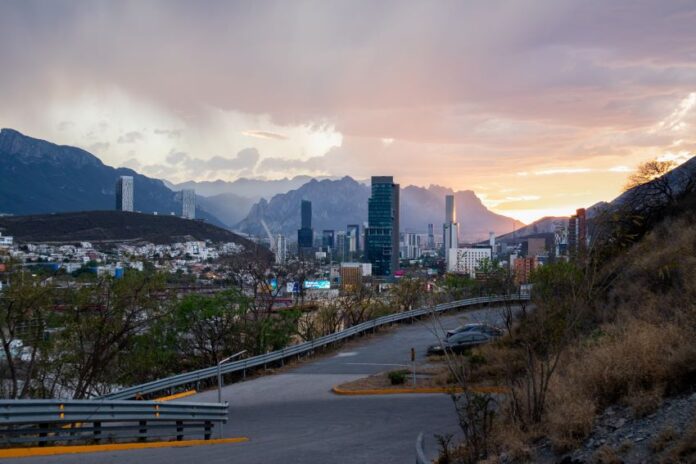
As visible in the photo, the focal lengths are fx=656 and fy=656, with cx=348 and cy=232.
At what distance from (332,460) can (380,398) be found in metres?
8.65

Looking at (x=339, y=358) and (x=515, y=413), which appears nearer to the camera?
(x=515, y=413)

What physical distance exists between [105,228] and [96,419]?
105 m

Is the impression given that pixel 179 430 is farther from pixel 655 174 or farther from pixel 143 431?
pixel 655 174

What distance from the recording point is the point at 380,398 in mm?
19781

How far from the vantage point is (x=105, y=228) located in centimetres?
10975

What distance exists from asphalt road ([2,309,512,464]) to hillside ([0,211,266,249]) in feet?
241

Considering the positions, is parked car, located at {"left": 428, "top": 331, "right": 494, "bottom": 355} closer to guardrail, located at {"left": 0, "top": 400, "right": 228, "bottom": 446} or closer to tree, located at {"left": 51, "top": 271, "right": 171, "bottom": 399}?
tree, located at {"left": 51, "top": 271, "right": 171, "bottom": 399}

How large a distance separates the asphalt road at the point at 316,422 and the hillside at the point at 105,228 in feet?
241

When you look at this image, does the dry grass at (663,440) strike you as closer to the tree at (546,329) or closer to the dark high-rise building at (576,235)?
the tree at (546,329)

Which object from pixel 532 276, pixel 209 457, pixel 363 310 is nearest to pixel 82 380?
pixel 209 457

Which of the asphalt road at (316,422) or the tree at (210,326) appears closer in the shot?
the asphalt road at (316,422)

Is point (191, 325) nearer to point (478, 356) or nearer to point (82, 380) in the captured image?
point (82, 380)

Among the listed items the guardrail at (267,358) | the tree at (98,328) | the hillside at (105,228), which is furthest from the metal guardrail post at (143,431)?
the hillside at (105,228)

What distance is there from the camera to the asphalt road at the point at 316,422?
443 inches
